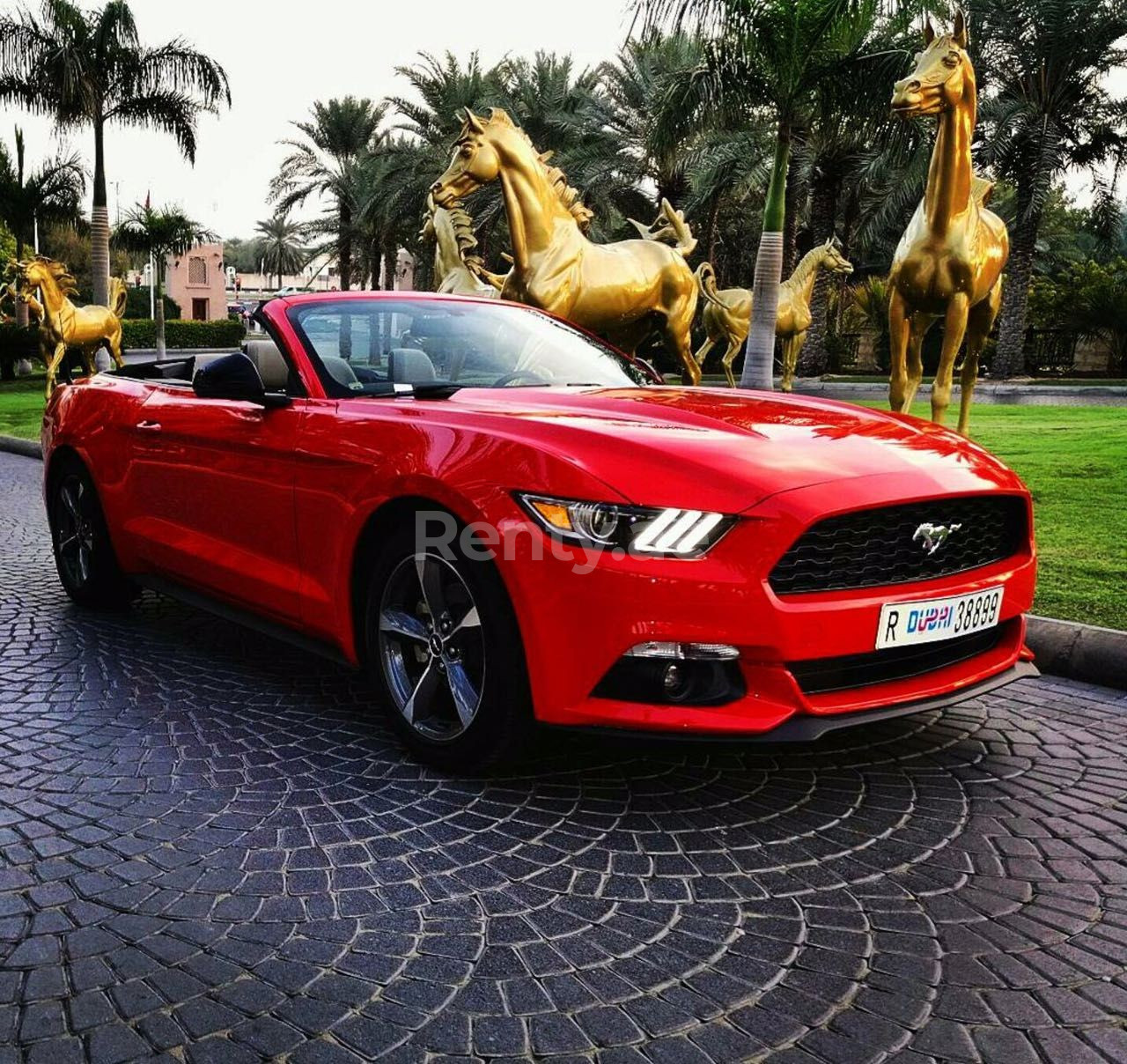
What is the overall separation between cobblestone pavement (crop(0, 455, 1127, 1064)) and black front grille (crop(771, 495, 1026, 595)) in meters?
0.57

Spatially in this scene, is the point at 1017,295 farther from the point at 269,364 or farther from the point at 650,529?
the point at 650,529

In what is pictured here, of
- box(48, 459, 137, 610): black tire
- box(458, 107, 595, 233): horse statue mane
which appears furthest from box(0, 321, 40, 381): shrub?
box(48, 459, 137, 610): black tire

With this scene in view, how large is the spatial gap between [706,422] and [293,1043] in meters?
2.11

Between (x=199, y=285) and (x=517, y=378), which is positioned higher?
(x=199, y=285)

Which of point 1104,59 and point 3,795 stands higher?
point 1104,59

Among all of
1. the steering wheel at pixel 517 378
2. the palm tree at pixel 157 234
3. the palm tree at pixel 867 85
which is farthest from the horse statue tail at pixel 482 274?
the palm tree at pixel 157 234

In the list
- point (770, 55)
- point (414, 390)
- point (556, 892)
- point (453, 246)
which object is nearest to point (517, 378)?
point (414, 390)

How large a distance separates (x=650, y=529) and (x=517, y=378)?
1.57 meters

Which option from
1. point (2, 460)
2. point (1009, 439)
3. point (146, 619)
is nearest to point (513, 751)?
point (146, 619)

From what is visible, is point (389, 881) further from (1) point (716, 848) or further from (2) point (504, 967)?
(1) point (716, 848)

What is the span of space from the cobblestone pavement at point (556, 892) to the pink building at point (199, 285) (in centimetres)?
8982

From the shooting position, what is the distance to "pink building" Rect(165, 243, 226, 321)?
87750 mm

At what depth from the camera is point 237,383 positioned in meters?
4.12

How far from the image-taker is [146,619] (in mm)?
5723
